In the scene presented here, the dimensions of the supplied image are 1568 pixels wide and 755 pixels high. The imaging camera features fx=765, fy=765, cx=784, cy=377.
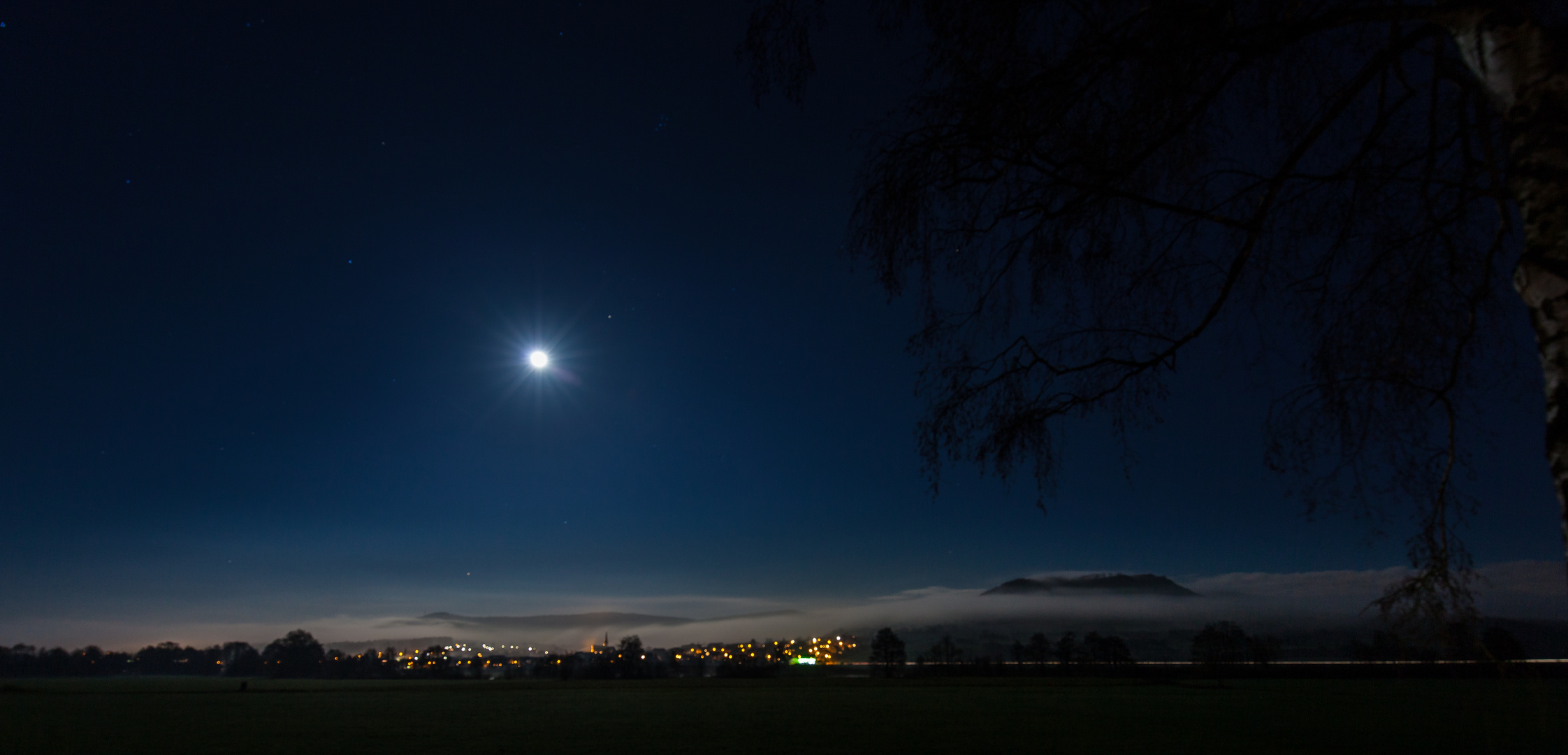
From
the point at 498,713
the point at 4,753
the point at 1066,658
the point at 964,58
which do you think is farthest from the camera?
the point at 1066,658

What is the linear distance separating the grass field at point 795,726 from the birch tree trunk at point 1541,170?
222 inches

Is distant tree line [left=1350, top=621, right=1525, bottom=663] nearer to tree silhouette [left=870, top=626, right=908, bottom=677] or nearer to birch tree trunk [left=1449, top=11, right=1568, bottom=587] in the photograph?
birch tree trunk [left=1449, top=11, right=1568, bottom=587]

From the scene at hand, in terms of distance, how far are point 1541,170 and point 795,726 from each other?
2324 cm

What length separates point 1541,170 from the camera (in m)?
3.09

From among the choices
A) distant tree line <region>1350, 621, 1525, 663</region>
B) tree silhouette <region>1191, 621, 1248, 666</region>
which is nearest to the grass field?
distant tree line <region>1350, 621, 1525, 663</region>

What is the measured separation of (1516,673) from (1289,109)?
377 cm

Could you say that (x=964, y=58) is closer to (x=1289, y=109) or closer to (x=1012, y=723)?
(x=1289, y=109)

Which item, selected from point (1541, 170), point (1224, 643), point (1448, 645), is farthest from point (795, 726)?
point (1224, 643)

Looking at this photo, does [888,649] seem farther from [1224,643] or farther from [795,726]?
[795,726]

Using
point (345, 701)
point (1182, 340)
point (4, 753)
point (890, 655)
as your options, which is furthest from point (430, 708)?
point (890, 655)

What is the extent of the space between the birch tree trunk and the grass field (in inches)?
222

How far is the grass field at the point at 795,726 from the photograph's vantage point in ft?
57.1

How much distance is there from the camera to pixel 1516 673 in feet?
15.5

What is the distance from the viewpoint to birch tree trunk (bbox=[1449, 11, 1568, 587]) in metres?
2.93
